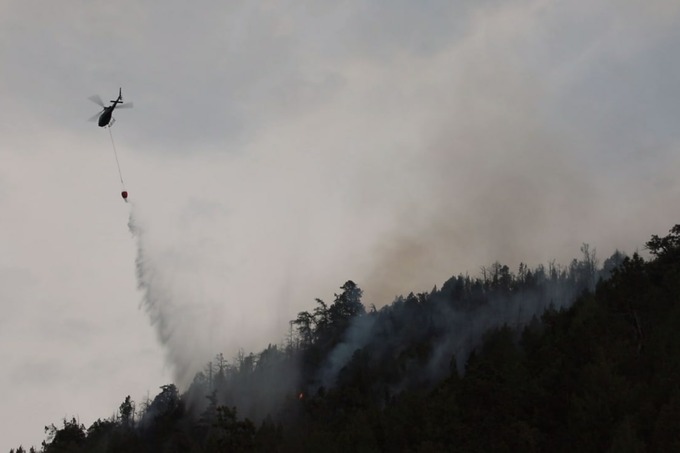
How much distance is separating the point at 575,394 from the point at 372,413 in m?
39.6

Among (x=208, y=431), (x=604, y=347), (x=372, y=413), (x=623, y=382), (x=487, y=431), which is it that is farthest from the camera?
(x=208, y=431)

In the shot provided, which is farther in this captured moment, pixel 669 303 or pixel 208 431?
pixel 208 431

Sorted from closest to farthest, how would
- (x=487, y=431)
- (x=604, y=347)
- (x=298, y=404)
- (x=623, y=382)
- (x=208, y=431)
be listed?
1. (x=487, y=431)
2. (x=623, y=382)
3. (x=604, y=347)
4. (x=208, y=431)
5. (x=298, y=404)

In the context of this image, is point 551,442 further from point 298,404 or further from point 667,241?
point 298,404

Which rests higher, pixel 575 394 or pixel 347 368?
pixel 347 368

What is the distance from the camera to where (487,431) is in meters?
79.8

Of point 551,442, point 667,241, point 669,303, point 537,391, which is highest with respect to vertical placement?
point 667,241

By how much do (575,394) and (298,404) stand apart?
105518 millimetres

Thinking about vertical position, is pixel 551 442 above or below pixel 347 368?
below

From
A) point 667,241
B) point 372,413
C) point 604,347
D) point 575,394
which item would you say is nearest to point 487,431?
point 575,394

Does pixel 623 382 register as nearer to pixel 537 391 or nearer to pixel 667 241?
pixel 537 391

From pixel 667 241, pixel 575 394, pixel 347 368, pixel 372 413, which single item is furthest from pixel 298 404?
pixel 575 394

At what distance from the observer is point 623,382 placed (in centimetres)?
8550

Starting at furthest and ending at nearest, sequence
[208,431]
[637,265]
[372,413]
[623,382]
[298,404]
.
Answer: [298,404] → [208,431] → [372,413] → [637,265] → [623,382]
